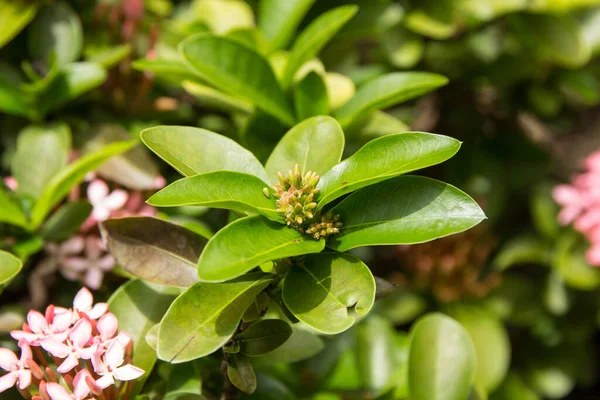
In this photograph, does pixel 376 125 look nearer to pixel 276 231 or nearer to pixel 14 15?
pixel 276 231

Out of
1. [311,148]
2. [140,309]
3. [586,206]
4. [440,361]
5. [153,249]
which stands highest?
[311,148]

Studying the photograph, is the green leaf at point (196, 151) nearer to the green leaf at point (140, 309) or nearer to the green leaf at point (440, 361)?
the green leaf at point (140, 309)

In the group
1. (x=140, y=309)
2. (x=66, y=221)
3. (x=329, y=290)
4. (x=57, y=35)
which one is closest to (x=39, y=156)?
(x=66, y=221)

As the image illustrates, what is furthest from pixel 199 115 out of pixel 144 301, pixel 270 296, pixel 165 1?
pixel 270 296

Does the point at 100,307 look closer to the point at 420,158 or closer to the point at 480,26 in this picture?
the point at 420,158

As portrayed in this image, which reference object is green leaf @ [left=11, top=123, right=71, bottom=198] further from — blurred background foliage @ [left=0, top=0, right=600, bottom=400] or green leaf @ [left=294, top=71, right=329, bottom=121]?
green leaf @ [left=294, top=71, right=329, bottom=121]
